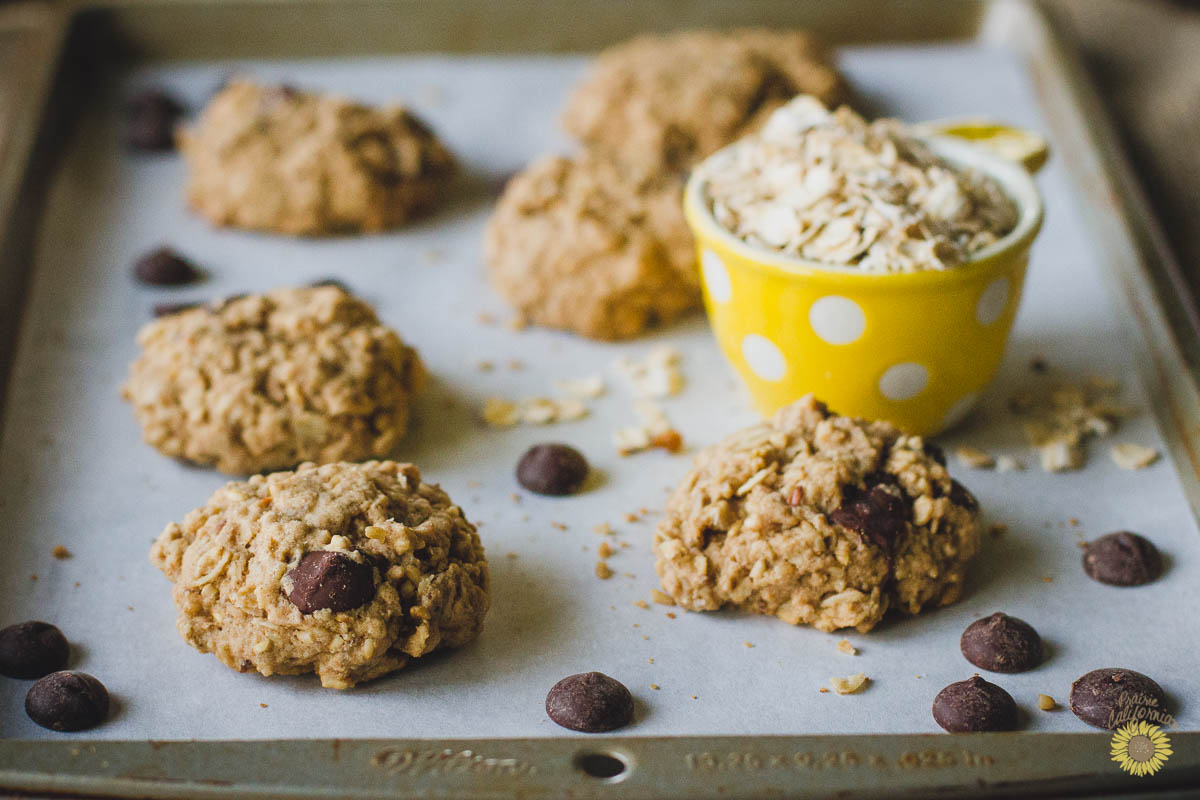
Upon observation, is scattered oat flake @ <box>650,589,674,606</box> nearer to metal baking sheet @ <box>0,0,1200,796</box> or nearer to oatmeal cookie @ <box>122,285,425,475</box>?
metal baking sheet @ <box>0,0,1200,796</box>

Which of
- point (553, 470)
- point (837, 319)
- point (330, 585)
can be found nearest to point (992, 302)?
point (837, 319)

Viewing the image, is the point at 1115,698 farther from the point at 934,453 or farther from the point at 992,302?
the point at 992,302

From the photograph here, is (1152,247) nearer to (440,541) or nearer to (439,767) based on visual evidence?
(440,541)

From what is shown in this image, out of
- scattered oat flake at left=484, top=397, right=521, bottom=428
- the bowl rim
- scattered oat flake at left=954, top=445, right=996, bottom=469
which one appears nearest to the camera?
the bowl rim

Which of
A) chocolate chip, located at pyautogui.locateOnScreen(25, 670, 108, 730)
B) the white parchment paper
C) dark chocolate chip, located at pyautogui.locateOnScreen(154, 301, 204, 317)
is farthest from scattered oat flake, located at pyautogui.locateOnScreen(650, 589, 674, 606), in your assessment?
dark chocolate chip, located at pyautogui.locateOnScreen(154, 301, 204, 317)

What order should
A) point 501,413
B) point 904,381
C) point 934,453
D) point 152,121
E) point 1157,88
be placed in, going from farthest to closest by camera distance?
point 1157,88
point 152,121
point 501,413
point 904,381
point 934,453
